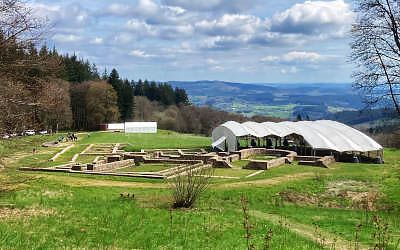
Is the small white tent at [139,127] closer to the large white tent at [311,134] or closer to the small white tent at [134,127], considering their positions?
the small white tent at [134,127]

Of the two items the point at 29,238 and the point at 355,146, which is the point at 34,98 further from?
the point at 355,146

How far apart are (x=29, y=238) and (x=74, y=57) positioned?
3863 inches

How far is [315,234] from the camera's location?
37.1ft

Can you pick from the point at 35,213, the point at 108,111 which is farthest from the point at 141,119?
the point at 35,213

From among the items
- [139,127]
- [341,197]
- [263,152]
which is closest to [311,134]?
[263,152]

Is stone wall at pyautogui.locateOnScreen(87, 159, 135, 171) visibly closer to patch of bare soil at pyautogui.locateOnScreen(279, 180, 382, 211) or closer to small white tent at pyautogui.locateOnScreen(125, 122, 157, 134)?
patch of bare soil at pyautogui.locateOnScreen(279, 180, 382, 211)

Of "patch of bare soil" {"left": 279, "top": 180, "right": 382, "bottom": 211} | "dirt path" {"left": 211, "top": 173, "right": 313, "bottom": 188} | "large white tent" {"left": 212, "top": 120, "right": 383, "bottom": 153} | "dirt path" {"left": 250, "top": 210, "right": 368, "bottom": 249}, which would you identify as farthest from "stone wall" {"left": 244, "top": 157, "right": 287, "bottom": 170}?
"dirt path" {"left": 250, "top": 210, "right": 368, "bottom": 249}

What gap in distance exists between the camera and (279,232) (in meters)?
11.2

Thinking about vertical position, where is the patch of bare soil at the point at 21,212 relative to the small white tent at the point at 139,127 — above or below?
below

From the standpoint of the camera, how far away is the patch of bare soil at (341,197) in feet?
64.2

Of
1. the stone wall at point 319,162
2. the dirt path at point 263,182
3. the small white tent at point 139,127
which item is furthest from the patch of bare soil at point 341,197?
the small white tent at point 139,127

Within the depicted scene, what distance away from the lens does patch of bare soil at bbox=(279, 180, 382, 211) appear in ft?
64.2

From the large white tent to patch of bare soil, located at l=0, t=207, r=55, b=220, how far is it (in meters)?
32.6

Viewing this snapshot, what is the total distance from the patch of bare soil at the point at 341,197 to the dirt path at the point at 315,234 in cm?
599
